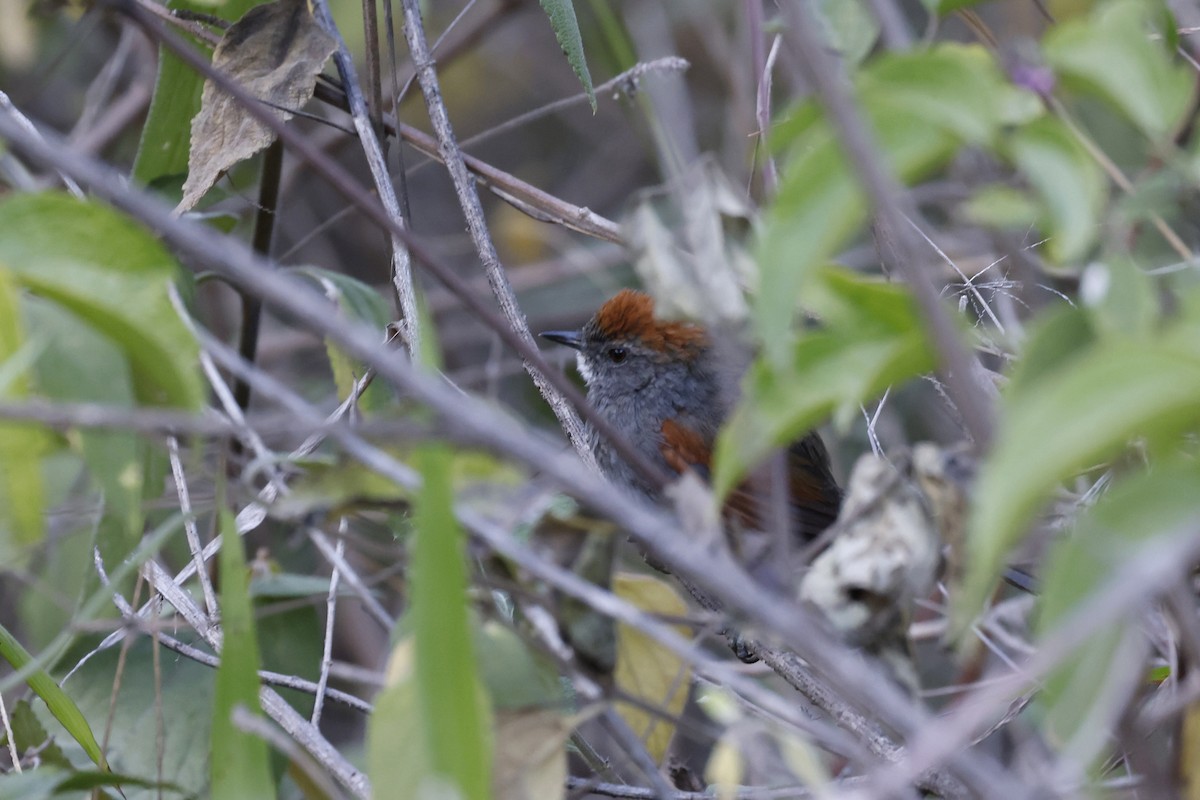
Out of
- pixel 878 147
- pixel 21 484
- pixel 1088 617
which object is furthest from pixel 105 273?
pixel 1088 617

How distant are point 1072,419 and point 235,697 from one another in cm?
109

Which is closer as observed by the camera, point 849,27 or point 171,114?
point 849,27

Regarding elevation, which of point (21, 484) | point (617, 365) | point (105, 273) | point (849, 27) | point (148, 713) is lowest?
point (617, 365)

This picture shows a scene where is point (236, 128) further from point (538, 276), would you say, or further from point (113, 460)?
point (538, 276)

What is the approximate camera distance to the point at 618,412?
15.8 ft

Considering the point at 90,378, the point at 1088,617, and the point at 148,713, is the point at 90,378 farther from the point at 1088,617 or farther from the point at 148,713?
the point at 148,713

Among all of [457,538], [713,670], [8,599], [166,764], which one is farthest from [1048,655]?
[8,599]

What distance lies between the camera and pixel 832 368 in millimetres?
1202

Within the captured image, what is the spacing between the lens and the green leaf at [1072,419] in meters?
0.97

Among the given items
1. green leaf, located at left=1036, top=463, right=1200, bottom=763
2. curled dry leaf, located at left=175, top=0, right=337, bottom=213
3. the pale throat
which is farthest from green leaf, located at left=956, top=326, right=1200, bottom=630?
the pale throat

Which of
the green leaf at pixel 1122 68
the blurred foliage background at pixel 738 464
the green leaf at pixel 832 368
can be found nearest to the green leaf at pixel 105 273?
the blurred foliage background at pixel 738 464

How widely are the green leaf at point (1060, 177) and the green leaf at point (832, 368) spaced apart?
0.17m

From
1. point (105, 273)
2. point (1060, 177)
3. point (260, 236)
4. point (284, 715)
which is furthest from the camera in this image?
point (260, 236)

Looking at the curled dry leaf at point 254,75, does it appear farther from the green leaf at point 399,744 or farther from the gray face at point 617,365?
the gray face at point 617,365
